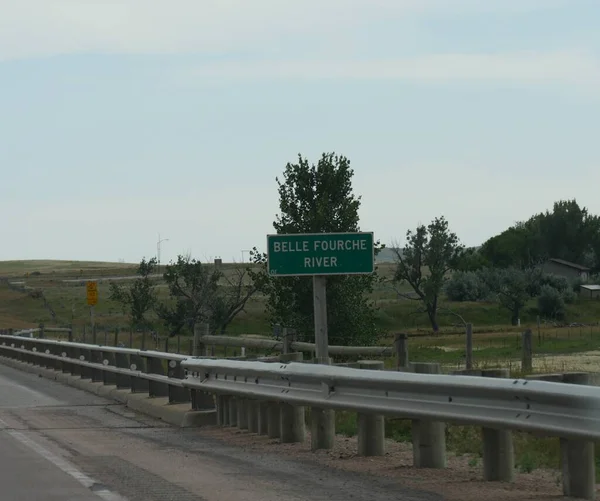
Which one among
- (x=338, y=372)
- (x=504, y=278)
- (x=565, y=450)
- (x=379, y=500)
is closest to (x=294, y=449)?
(x=338, y=372)

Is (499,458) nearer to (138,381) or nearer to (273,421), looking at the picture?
(273,421)

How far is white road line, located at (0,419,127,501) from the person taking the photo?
32.1 ft

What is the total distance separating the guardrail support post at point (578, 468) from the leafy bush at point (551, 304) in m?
88.3

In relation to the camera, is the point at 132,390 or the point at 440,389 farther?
the point at 132,390

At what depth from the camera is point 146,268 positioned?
2761 inches

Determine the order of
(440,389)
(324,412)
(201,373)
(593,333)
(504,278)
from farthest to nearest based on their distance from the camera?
(504,278)
(593,333)
(201,373)
(324,412)
(440,389)

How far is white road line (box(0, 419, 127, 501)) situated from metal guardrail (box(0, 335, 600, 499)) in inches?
A: 96.7

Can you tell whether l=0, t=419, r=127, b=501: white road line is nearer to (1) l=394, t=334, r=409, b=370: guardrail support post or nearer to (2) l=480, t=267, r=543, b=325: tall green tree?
(1) l=394, t=334, r=409, b=370: guardrail support post

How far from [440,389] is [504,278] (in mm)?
93628

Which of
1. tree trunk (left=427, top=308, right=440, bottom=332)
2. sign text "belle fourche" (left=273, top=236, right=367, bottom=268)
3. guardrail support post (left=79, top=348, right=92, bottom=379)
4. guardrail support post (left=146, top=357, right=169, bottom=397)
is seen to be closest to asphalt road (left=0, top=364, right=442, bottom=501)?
guardrail support post (left=146, top=357, right=169, bottom=397)

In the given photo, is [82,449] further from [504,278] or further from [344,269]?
[504,278]

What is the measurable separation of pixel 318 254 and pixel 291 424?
2922mm

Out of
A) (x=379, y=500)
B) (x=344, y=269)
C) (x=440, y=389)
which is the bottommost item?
(x=379, y=500)

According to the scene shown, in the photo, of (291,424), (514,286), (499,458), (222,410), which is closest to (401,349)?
(222,410)
